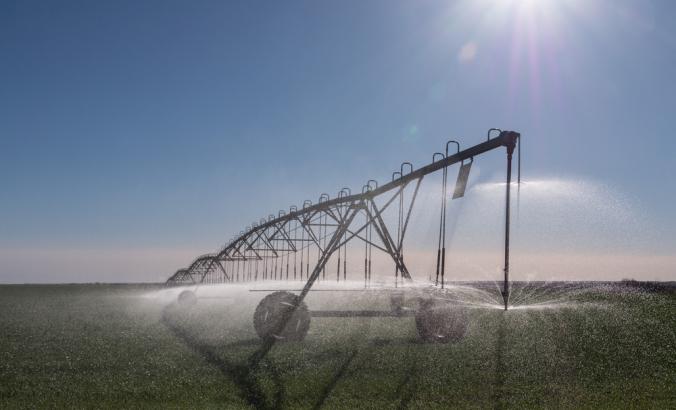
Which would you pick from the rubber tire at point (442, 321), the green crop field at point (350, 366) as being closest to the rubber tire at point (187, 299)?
the green crop field at point (350, 366)

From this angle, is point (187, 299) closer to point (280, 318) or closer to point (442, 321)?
point (280, 318)

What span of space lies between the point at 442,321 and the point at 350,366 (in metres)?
3.75

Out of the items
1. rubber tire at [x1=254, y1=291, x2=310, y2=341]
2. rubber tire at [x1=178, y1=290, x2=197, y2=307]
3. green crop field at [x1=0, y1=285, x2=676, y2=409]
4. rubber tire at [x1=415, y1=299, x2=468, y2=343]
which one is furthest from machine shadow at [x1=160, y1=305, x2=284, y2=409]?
rubber tire at [x1=178, y1=290, x2=197, y2=307]

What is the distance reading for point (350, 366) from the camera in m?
12.5

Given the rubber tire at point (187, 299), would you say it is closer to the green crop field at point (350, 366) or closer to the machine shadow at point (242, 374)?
the green crop field at point (350, 366)

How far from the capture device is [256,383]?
1100cm

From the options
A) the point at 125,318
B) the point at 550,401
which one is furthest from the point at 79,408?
the point at 125,318

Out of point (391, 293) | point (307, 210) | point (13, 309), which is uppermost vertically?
point (307, 210)

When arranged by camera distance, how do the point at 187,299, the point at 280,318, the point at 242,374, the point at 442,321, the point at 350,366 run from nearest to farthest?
the point at 242,374 → the point at 350,366 → the point at 442,321 → the point at 280,318 → the point at 187,299

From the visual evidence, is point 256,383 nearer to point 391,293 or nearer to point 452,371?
point 452,371

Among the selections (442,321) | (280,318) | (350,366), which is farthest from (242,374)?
(442,321)

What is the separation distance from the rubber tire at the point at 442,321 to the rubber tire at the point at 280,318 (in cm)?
319

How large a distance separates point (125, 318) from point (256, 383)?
51.8ft

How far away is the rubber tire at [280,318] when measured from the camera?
52.0 ft
